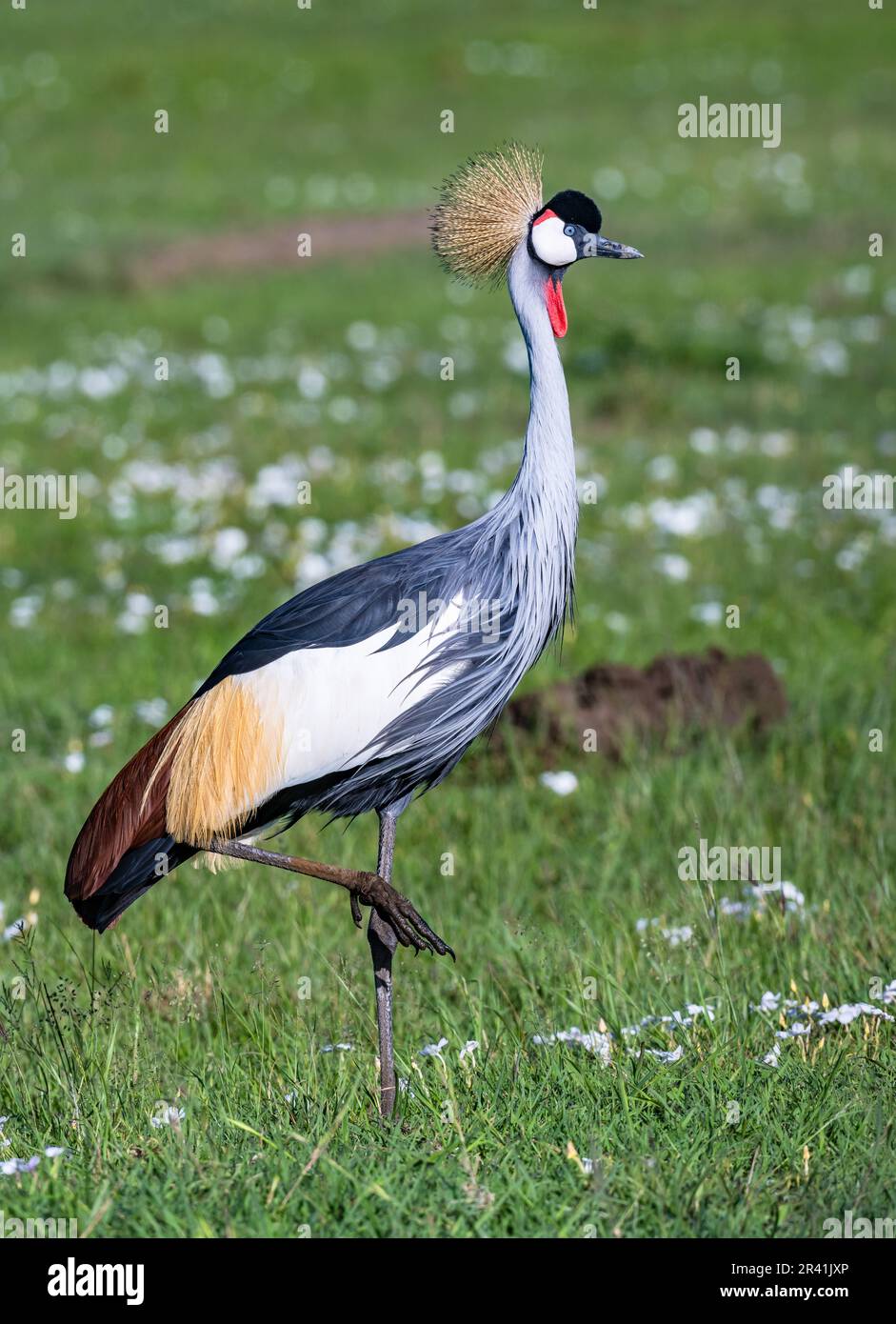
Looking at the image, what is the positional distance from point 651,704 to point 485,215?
284cm

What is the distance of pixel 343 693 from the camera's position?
398cm

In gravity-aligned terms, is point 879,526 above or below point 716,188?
below

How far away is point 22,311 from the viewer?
16969mm

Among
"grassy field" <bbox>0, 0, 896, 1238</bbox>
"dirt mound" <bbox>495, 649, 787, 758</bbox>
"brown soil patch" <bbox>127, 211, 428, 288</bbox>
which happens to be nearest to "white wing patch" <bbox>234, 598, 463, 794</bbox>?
"grassy field" <bbox>0, 0, 896, 1238</bbox>

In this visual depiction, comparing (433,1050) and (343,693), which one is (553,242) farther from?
(433,1050)

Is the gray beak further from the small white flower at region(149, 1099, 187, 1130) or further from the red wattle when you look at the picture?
the small white flower at region(149, 1099, 187, 1130)

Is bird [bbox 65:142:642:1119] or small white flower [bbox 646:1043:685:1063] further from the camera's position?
bird [bbox 65:142:642:1119]

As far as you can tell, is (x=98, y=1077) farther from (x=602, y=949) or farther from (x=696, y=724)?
(x=696, y=724)

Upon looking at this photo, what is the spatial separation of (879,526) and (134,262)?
1242 cm

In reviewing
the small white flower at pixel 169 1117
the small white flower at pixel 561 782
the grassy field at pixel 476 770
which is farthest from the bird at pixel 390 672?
the small white flower at pixel 561 782

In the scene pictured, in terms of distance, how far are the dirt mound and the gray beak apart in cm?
266

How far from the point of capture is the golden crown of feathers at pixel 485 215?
13.6 feet

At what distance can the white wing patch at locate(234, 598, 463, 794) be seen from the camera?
3.98 metres
